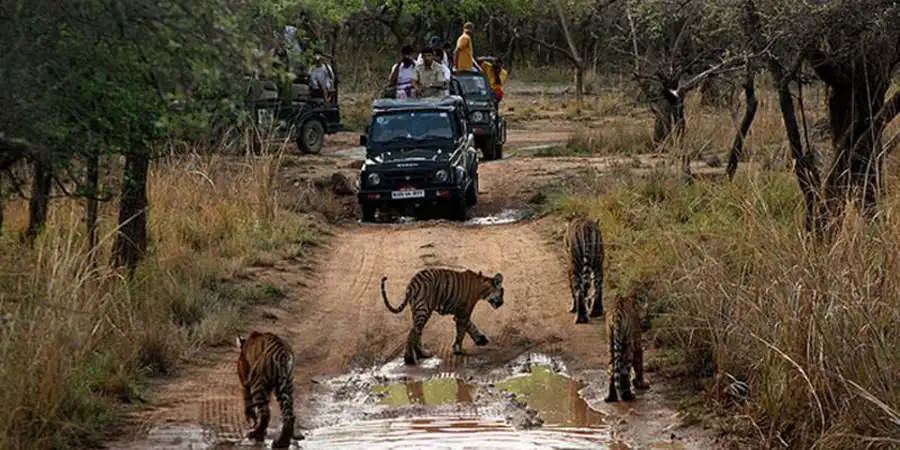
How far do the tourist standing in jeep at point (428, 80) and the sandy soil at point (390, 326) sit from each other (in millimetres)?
4033

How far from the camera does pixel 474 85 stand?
94.4ft

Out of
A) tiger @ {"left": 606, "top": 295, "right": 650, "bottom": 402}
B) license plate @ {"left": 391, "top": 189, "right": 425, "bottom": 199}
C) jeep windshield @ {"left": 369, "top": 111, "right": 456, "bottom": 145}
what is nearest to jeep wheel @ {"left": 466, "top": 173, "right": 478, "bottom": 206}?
jeep windshield @ {"left": 369, "top": 111, "right": 456, "bottom": 145}

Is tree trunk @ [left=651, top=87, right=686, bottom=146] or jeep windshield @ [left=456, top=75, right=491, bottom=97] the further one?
jeep windshield @ [left=456, top=75, right=491, bottom=97]

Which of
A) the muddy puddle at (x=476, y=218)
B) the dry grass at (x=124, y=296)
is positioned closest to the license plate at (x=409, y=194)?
the muddy puddle at (x=476, y=218)

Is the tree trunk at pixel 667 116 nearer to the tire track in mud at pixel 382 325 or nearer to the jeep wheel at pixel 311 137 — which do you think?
the tire track in mud at pixel 382 325

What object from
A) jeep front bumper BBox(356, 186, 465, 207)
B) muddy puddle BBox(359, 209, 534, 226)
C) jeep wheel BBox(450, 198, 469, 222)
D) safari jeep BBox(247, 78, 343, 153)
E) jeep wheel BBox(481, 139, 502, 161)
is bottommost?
muddy puddle BBox(359, 209, 534, 226)

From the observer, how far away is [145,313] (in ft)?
38.9

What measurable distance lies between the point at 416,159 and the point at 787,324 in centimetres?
1226

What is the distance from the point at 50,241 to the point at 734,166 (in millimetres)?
8279

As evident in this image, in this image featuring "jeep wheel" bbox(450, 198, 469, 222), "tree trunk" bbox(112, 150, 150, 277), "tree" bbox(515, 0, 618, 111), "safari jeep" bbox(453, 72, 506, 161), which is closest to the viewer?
"tree trunk" bbox(112, 150, 150, 277)

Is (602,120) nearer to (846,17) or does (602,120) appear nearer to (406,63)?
(406,63)

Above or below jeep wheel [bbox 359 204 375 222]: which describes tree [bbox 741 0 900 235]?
above

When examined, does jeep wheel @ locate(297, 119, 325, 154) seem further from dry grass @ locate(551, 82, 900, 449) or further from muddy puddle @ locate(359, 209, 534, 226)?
dry grass @ locate(551, 82, 900, 449)

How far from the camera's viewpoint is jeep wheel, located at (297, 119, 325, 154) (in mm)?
28828
